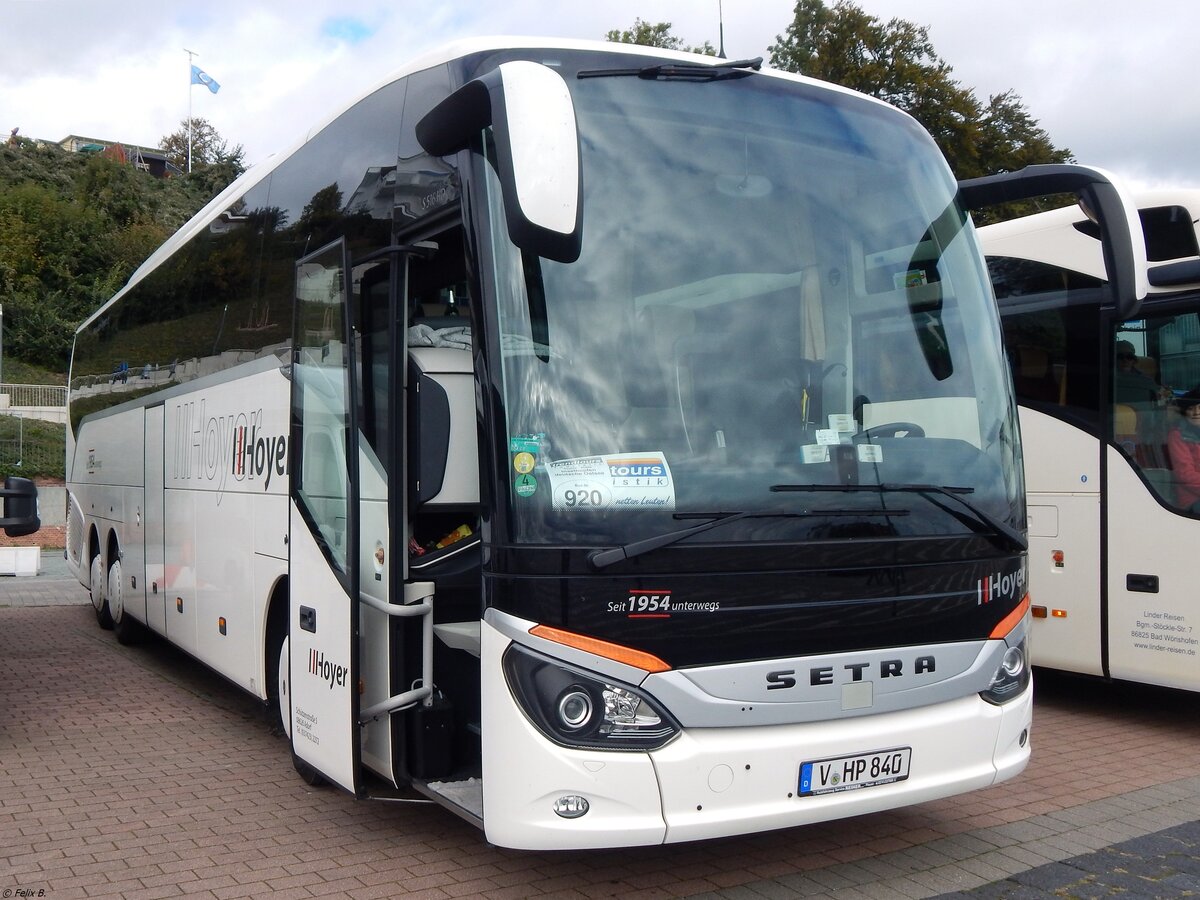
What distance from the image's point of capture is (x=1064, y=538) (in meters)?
8.09

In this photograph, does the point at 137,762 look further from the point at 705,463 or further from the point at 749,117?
the point at 749,117

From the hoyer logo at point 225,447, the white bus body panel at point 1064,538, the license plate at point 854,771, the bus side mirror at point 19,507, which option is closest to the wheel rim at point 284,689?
the hoyer logo at point 225,447

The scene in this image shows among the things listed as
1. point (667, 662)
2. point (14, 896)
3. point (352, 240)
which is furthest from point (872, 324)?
point (14, 896)

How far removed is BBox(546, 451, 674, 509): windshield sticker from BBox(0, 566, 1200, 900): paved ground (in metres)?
1.70

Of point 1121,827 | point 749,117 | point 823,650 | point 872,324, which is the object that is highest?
point 749,117

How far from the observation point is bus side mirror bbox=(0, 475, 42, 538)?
7477 mm

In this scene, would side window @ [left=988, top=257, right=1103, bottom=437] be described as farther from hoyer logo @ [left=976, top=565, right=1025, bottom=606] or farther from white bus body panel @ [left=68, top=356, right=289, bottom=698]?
white bus body panel @ [left=68, top=356, right=289, bottom=698]

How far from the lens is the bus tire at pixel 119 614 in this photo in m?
11.4

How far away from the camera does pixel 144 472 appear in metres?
9.94

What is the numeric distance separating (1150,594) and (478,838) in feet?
15.0

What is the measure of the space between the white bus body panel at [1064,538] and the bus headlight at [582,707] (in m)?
4.64

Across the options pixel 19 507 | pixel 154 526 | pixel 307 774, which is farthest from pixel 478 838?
pixel 154 526

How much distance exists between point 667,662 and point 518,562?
0.63 m

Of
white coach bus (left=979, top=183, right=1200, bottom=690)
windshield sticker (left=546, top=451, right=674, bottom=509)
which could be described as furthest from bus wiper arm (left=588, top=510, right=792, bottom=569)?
white coach bus (left=979, top=183, right=1200, bottom=690)
